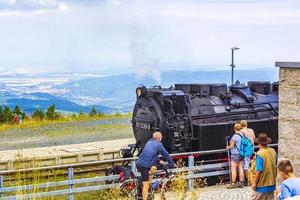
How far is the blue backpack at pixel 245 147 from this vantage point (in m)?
14.7

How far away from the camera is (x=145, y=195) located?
12109 millimetres

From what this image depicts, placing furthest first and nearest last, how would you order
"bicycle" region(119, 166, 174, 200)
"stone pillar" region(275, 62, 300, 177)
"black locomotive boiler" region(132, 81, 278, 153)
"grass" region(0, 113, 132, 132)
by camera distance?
"grass" region(0, 113, 132, 132) → "black locomotive boiler" region(132, 81, 278, 153) → "bicycle" region(119, 166, 174, 200) → "stone pillar" region(275, 62, 300, 177)

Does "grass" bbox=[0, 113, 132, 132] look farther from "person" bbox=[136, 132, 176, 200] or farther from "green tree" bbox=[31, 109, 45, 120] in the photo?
"person" bbox=[136, 132, 176, 200]

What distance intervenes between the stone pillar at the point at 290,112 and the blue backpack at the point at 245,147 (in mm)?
3170

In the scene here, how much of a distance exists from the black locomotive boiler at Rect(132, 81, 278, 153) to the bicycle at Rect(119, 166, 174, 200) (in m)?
2.58

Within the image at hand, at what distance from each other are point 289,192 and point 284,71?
3.68 metres

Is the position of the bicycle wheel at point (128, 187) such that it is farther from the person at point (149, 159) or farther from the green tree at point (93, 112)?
the green tree at point (93, 112)

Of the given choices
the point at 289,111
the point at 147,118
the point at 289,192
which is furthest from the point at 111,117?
the point at 289,192

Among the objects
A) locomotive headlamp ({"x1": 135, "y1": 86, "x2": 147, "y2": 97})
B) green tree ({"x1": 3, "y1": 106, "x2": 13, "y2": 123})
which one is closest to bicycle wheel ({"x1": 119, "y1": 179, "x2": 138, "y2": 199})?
locomotive headlamp ({"x1": 135, "y1": 86, "x2": 147, "y2": 97})

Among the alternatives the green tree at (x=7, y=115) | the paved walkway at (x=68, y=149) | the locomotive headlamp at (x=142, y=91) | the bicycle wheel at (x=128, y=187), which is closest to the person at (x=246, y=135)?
the bicycle wheel at (x=128, y=187)

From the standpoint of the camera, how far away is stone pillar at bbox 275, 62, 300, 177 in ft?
36.6

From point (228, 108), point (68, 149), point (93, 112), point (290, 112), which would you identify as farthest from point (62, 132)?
point (290, 112)

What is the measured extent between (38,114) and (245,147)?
22.9m

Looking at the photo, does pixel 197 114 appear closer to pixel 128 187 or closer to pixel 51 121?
pixel 128 187
